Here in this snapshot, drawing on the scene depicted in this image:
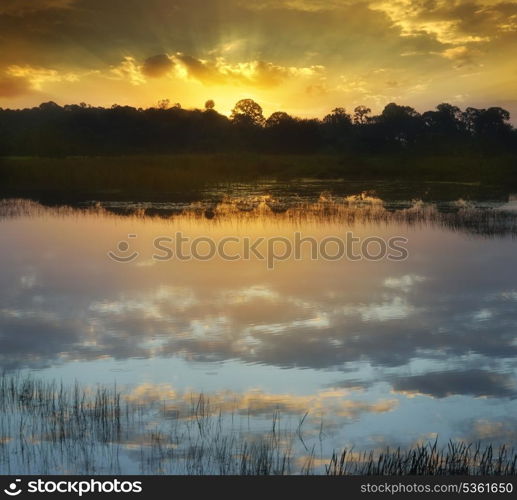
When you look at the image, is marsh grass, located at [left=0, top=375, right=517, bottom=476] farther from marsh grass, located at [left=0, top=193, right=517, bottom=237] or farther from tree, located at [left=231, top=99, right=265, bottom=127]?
tree, located at [left=231, top=99, right=265, bottom=127]

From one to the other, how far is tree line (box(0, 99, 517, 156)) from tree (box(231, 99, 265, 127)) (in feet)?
0.42

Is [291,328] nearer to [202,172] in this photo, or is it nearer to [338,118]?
[202,172]

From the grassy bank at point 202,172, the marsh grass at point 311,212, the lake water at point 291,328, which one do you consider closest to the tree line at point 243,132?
the grassy bank at point 202,172

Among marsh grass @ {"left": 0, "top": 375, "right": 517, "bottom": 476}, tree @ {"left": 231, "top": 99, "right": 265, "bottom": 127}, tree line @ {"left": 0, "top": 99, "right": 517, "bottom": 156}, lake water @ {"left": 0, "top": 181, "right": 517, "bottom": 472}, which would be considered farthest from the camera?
tree @ {"left": 231, "top": 99, "right": 265, "bottom": 127}

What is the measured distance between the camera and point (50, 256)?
54.7ft

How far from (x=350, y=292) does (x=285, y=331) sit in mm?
2916

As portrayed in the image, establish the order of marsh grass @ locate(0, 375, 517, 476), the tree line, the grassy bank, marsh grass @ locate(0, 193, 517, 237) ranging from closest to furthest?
marsh grass @ locate(0, 375, 517, 476) < marsh grass @ locate(0, 193, 517, 237) < the grassy bank < the tree line

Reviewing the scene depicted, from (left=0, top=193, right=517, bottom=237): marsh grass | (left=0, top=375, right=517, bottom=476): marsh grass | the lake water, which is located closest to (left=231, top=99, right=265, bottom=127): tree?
(left=0, top=193, right=517, bottom=237): marsh grass

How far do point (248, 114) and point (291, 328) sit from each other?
220ft

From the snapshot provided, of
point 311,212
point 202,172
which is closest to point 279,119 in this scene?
point 202,172

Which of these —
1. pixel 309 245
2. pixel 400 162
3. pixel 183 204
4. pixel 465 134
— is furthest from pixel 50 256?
pixel 465 134

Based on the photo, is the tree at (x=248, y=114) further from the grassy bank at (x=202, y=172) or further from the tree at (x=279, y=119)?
the grassy bank at (x=202, y=172)

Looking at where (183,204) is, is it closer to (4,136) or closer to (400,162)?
(400,162)

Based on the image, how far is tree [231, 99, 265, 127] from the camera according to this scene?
74681 mm
